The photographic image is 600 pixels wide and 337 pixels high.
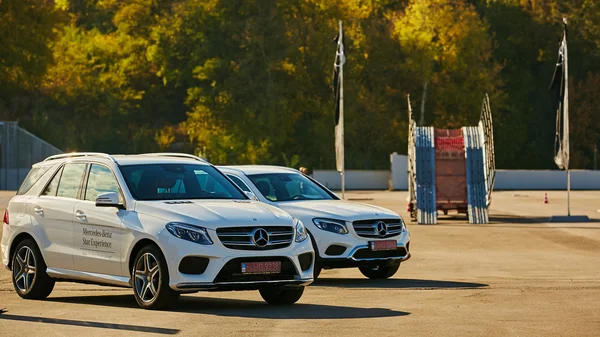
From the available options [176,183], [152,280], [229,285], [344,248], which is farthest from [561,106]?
[152,280]

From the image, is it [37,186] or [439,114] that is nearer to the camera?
[37,186]

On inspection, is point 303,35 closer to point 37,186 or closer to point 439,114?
point 439,114

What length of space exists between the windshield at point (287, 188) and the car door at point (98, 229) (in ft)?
15.1

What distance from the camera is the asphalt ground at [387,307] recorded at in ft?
42.1

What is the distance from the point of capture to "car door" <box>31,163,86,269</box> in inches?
623

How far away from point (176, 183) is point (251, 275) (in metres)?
1.78

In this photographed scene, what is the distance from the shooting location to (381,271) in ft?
64.5

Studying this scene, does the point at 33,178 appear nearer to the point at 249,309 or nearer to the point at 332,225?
the point at 249,309

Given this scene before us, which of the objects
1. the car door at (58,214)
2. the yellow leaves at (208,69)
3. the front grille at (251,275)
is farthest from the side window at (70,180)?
the yellow leaves at (208,69)

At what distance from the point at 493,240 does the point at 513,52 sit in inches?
2694

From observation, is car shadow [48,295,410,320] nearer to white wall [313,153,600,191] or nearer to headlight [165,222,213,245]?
headlight [165,222,213,245]

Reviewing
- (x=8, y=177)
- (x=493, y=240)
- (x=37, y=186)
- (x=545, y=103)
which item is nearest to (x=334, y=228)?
(x=37, y=186)

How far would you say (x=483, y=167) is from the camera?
4012 cm

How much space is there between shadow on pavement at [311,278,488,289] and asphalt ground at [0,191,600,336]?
0.04 ft
